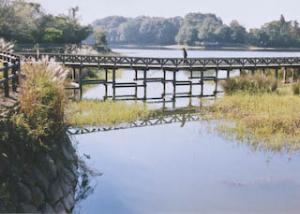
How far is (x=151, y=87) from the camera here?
40.5 m

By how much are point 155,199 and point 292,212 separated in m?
3.08

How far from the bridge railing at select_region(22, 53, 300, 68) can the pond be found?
48.5 ft

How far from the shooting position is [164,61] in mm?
35594

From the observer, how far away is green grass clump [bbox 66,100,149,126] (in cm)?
2190

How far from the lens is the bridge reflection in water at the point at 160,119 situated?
2066 cm

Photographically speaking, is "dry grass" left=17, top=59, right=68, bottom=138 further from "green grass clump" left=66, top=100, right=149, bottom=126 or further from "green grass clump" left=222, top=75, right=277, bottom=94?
"green grass clump" left=222, top=75, right=277, bottom=94

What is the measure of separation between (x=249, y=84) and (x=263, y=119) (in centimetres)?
1181

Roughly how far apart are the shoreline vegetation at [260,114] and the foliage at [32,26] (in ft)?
93.9

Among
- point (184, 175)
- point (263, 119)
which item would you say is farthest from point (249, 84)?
point (184, 175)

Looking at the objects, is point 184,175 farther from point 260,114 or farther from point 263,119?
point 260,114

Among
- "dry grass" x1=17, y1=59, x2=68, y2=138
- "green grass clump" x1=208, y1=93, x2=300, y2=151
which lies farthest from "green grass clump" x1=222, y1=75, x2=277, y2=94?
"dry grass" x1=17, y1=59, x2=68, y2=138

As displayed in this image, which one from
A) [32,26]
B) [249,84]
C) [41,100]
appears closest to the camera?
[41,100]

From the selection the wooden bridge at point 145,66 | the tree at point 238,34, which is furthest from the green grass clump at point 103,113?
the tree at point 238,34

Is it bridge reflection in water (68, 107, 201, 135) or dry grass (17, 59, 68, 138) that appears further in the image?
bridge reflection in water (68, 107, 201, 135)
